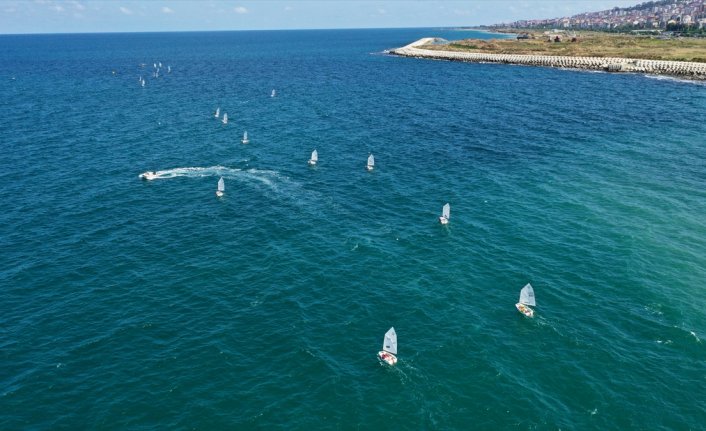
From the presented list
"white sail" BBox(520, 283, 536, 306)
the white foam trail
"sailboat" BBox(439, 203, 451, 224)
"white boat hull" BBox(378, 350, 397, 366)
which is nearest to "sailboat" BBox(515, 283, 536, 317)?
"white sail" BBox(520, 283, 536, 306)

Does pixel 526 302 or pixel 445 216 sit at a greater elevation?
pixel 445 216

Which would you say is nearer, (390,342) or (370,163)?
(390,342)

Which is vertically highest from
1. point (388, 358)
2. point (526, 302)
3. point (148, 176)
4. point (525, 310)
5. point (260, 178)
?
point (148, 176)

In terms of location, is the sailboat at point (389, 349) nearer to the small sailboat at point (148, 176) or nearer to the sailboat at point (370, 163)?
the sailboat at point (370, 163)

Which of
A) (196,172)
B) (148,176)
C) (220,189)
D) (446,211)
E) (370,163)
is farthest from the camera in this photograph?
(370,163)

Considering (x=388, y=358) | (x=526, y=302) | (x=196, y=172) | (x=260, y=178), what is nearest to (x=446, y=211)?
(x=526, y=302)

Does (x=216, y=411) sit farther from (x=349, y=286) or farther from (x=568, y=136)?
(x=568, y=136)

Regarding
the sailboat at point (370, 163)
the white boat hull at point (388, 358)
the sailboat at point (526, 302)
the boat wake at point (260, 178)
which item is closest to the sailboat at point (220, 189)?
the boat wake at point (260, 178)

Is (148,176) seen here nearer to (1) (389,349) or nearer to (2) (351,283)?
(2) (351,283)
